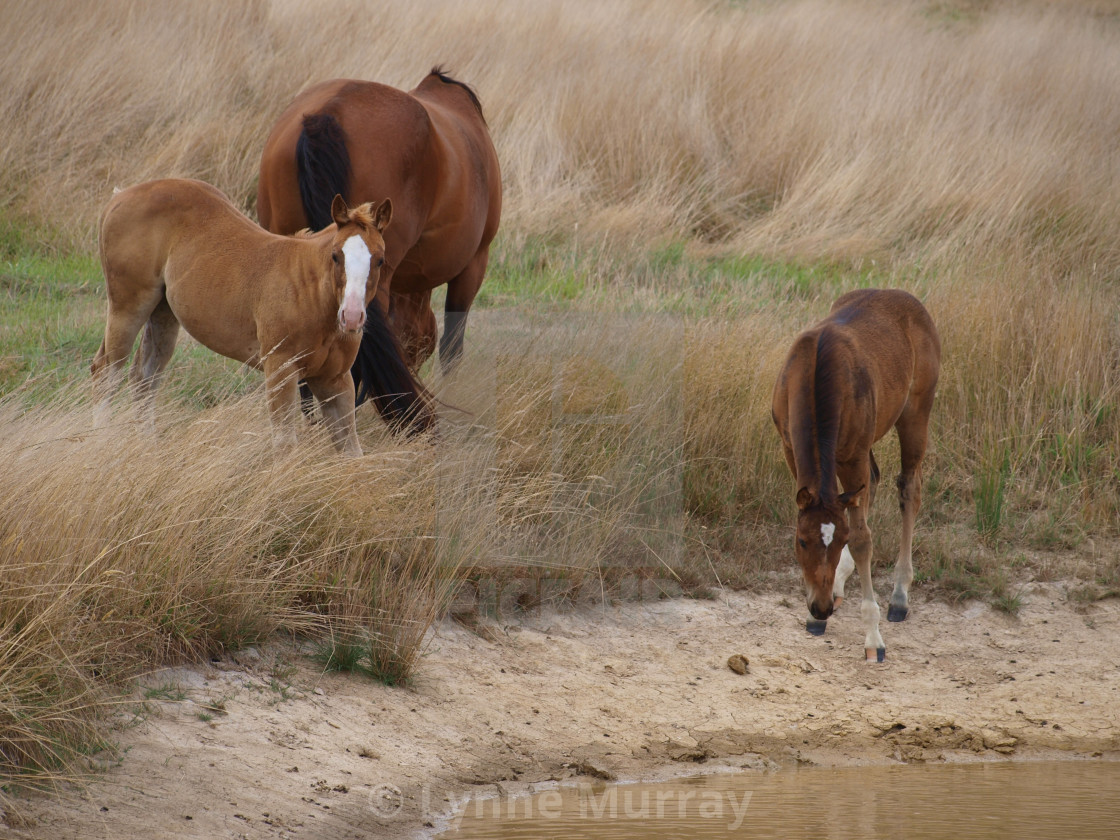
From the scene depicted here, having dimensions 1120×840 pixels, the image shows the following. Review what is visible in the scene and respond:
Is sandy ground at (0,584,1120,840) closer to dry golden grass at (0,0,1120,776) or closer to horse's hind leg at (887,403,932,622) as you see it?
horse's hind leg at (887,403,932,622)

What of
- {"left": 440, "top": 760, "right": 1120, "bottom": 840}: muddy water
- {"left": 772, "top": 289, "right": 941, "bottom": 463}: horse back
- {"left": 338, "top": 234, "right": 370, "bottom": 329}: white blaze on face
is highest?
{"left": 338, "top": 234, "right": 370, "bottom": 329}: white blaze on face

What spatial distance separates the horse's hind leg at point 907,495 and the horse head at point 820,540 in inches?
36.6

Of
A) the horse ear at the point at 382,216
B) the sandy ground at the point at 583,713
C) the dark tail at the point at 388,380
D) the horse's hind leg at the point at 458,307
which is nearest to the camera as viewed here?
the sandy ground at the point at 583,713

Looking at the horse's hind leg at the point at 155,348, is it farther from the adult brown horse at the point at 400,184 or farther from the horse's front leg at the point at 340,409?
the horse's front leg at the point at 340,409

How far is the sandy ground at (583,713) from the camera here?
12.1 feet

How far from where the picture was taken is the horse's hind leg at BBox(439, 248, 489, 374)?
22.1 feet

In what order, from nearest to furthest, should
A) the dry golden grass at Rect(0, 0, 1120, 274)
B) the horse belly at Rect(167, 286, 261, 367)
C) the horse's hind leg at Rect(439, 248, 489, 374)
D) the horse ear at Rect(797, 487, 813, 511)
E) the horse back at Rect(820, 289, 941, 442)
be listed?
the horse ear at Rect(797, 487, 813, 511), the horse back at Rect(820, 289, 941, 442), the horse belly at Rect(167, 286, 261, 367), the horse's hind leg at Rect(439, 248, 489, 374), the dry golden grass at Rect(0, 0, 1120, 274)

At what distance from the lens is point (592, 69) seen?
40.8ft

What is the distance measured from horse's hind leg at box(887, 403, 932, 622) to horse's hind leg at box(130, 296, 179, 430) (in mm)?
3464

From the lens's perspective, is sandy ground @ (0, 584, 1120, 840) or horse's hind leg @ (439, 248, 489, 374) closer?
sandy ground @ (0, 584, 1120, 840)

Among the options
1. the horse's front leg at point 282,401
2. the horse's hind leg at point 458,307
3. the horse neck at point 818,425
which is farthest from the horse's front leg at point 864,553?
the horse's hind leg at point 458,307

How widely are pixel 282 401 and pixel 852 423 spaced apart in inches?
91.7

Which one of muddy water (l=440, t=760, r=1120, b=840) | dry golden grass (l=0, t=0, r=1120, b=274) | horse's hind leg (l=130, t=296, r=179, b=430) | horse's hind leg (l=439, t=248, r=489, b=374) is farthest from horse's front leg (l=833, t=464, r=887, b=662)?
dry golden grass (l=0, t=0, r=1120, b=274)

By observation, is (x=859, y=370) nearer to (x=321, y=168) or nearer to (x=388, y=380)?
(x=388, y=380)
